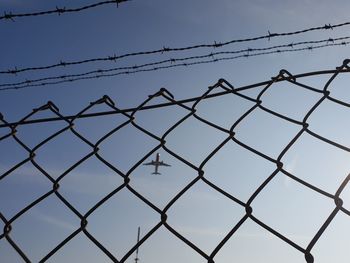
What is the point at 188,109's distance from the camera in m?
1.85

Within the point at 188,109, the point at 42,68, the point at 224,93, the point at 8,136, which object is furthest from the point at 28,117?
the point at 42,68

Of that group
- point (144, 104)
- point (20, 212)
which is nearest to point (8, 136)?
point (20, 212)

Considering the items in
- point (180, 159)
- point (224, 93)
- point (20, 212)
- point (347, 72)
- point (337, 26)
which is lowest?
point (20, 212)

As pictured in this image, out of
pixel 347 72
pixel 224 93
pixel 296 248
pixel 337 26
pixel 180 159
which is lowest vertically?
pixel 296 248

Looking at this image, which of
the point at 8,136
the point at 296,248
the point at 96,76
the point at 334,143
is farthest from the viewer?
the point at 96,76

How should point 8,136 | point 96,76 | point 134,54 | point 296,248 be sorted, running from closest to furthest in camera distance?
point 296,248 < point 8,136 < point 134,54 < point 96,76

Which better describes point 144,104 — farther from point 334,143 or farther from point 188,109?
point 334,143

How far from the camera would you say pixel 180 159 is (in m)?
1.61

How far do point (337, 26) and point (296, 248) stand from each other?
155 inches

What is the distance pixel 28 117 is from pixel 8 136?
0.12 m

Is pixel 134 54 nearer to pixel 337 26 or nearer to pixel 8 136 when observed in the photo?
pixel 337 26

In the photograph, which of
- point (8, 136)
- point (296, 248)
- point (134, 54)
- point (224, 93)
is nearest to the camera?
point (296, 248)

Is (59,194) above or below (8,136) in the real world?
below

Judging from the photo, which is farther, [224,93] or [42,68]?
[42,68]
